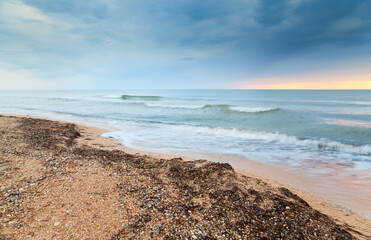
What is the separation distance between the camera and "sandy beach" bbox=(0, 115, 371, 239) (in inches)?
96.9

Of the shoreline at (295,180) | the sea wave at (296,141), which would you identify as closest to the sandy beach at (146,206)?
the shoreline at (295,180)

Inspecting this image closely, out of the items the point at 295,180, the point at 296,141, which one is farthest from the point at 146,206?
the point at 296,141

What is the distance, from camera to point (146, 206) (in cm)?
294

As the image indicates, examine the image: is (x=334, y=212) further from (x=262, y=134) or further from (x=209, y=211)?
(x=262, y=134)

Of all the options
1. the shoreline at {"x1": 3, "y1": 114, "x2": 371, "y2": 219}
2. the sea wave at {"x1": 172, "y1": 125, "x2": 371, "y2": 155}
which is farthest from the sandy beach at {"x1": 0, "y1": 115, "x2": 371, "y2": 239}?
the sea wave at {"x1": 172, "y1": 125, "x2": 371, "y2": 155}

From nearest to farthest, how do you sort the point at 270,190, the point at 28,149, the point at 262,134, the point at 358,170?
1. the point at 270,190
2. the point at 28,149
3. the point at 358,170
4. the point at 262,134

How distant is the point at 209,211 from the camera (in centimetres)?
290

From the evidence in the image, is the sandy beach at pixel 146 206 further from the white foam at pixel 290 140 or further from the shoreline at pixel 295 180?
the white foam at pixel 290 140

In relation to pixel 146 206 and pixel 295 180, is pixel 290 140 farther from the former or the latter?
pixel 146 206

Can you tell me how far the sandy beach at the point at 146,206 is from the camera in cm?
246

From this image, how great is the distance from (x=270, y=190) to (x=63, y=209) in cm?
385

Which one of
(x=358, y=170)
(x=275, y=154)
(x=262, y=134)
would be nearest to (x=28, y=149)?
(x=275, y=154)

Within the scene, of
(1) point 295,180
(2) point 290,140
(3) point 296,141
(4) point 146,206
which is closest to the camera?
(4) point 146,206

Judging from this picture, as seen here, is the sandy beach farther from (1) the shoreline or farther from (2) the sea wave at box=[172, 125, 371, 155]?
(2) the sea wave at box=[172, 125, 371, 155]
